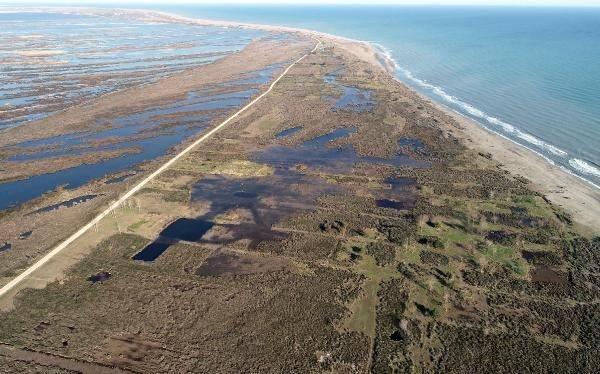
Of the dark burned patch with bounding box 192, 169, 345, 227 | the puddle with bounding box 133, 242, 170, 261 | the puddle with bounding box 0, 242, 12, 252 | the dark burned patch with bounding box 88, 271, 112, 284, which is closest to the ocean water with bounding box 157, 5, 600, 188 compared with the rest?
the dark burned patch with bounding box 192, 169, 345, 227

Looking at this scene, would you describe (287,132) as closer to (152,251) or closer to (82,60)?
(152,251)

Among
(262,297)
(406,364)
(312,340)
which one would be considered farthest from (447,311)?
(262,297)

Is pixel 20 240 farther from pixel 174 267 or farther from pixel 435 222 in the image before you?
pixel 435 222

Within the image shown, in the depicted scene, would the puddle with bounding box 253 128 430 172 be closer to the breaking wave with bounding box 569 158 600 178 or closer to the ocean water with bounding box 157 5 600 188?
the breaking wave with bounding box 569 158 600 178

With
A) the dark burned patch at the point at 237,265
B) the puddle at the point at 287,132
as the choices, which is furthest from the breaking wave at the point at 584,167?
the dark burned patch at the point at 237,265

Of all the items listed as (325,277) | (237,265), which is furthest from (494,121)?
(237,265)
